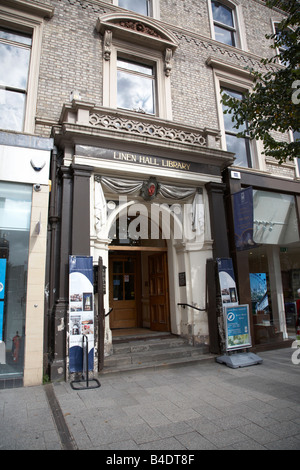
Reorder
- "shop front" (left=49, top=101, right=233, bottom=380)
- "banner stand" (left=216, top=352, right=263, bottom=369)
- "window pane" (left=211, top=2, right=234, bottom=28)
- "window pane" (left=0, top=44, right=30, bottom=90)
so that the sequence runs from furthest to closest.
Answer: "window pane" (left=211, top=2, right=234, bottom=28) → "window pane" (left=0, top=44, right=30, bottom=90) → "banner stand" (left=216, top=352, right=263, bottom=369) → "shop front" (left=49, top=101, right=233, bottom=380)

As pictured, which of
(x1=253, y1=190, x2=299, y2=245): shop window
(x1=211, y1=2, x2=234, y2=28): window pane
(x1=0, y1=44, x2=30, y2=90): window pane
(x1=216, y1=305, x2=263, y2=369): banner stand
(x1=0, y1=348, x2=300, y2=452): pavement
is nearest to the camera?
(x1=0, y1=348, x2=300, y2=452): pavement

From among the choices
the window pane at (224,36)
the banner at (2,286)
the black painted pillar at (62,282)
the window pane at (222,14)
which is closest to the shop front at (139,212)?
the black painted pillar at (62,282)

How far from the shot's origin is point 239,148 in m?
10.1

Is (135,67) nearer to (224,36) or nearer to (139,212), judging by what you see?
(224,36)

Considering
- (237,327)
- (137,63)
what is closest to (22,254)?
(237,327)

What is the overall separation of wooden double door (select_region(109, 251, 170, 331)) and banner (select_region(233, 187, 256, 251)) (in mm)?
2282

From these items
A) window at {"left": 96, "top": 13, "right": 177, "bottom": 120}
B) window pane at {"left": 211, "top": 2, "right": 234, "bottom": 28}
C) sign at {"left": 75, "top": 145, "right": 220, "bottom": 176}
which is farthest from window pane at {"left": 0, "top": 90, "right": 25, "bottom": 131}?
window pane at {"left": 211, "top": 2, "right": 234, "bottom": 28}

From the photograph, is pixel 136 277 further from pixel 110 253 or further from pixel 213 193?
pixel 213 193

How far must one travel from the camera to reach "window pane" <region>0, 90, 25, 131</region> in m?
7.07

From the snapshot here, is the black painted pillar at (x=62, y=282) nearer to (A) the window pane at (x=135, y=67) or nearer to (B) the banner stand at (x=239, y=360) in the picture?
(B) the banner stand at (x=239, y=360)

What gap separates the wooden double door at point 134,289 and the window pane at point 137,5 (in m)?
7.73

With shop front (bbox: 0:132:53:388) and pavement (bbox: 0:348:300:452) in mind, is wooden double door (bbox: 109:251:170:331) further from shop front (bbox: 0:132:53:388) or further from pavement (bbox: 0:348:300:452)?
shop front (bbox: 0:132:53:388)

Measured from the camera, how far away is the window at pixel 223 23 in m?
10.9
